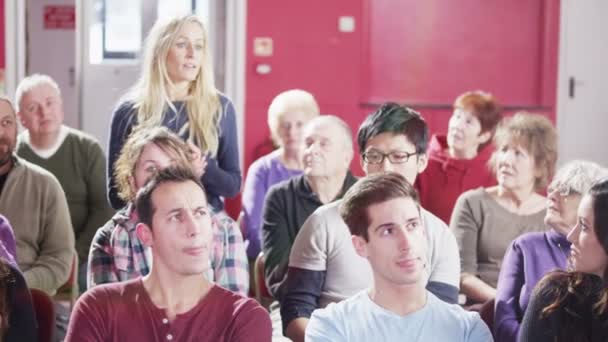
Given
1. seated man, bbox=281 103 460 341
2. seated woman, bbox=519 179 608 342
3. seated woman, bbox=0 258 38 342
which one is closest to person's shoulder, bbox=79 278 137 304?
seated woman, bbox=0 258 38 342

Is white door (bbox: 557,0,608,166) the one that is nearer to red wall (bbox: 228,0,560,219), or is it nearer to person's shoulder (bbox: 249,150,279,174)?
red wall (bbox: 228,0,560,219)

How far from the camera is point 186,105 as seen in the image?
139 inches

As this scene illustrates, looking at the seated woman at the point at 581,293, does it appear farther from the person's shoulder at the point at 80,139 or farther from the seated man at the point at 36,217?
the person's shoulder at the point at 80,139

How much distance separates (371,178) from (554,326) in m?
0.51

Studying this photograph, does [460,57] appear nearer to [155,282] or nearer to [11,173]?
[11,173]

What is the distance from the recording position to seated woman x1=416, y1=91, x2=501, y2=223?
4309 millimetres

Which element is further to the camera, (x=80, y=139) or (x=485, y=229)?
(x=80, y=139)

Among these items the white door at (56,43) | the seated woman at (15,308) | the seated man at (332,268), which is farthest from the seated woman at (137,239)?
the white door at (56,43)

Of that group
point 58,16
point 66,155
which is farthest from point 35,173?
point 58,16

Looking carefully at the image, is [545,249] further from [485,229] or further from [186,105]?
[186,105]

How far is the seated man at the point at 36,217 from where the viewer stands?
3.53 meters

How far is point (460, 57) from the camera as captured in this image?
21.6 ft

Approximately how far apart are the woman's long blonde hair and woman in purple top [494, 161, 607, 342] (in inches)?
46.3

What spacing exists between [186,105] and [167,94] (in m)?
0.08
